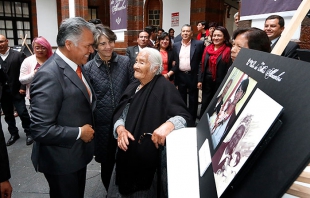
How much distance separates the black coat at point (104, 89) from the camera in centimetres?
224

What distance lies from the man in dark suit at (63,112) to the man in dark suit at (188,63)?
300 centimetres

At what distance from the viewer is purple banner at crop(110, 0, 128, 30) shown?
25.8 ft

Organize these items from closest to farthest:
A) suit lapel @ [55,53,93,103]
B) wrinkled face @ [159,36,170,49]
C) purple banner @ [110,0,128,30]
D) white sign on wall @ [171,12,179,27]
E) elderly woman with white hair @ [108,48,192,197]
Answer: suit lapel @ [55,53,93,103]
elderly woman with white hair @ [108,48,192,197]
wrinkled face @ [159,36,170,49]
purple banner @ [110,0,128,30]
white sign on wall @ [171,12,179,27]

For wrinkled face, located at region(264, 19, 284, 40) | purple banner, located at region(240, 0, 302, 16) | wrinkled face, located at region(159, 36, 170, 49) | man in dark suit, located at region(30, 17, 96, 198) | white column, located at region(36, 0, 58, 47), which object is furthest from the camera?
white column, located at region(36, 0, 58, 47)

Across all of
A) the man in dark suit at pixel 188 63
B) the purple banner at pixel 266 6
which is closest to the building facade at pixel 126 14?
the purple banner at pixel 266 6

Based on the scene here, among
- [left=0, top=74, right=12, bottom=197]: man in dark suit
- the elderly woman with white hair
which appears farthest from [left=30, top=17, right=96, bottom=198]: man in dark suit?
the elderly woman with white hair

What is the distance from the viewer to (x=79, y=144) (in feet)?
5.34

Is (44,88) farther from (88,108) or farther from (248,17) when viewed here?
(248,17)

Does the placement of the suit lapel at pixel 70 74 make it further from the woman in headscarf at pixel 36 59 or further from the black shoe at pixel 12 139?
the black shoe at pixel 12 139

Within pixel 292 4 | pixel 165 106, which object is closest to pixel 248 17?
pixel 292 4

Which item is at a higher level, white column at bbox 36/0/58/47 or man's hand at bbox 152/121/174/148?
white column at bbox 36/0/58/47

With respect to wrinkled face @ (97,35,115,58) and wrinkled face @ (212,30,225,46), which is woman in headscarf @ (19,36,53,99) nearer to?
wrinkled face @ (97,35,115,58)

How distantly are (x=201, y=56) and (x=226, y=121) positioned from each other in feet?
12.2

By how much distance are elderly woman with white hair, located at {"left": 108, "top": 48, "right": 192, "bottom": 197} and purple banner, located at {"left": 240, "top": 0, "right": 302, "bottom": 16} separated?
2109 mm
